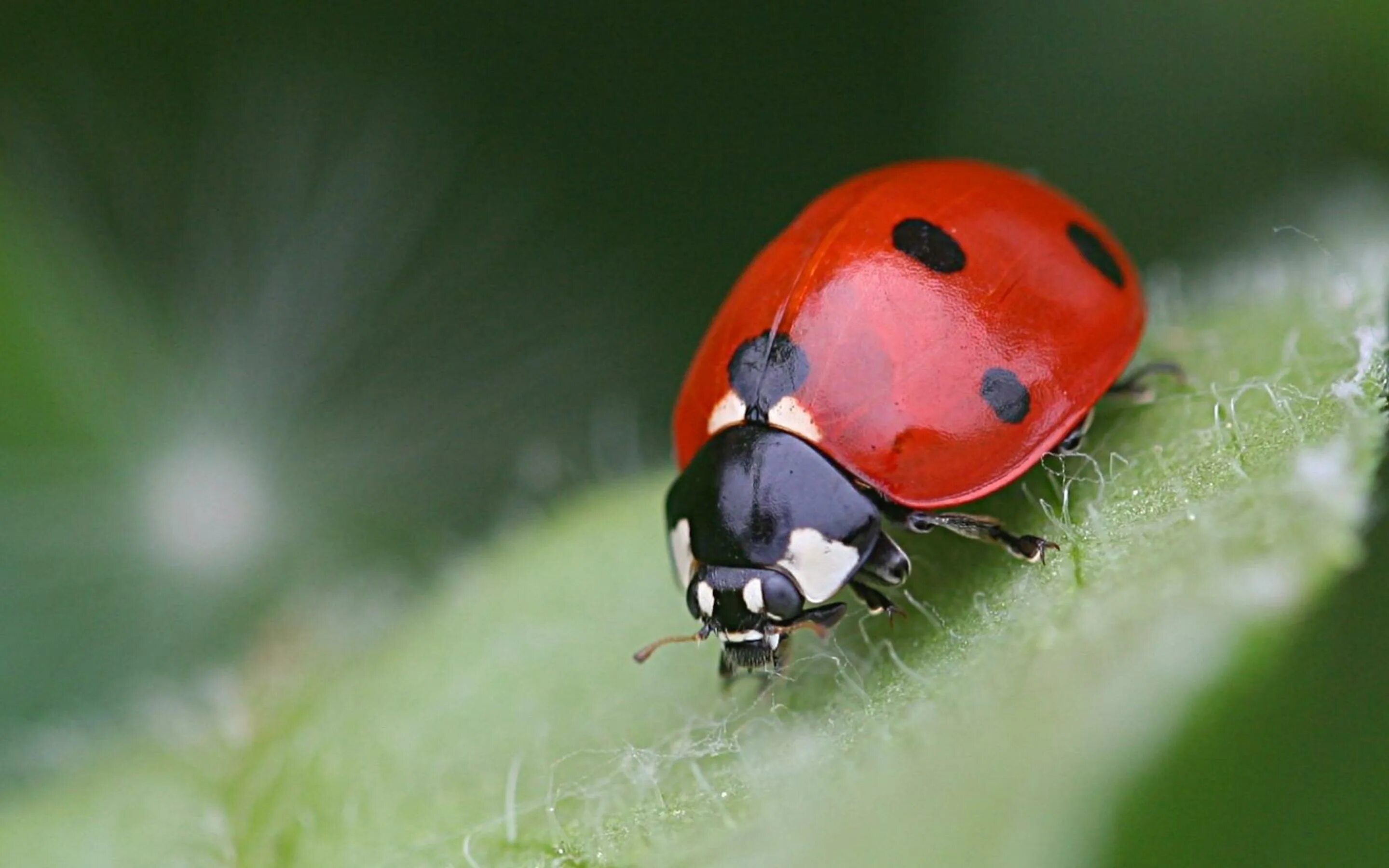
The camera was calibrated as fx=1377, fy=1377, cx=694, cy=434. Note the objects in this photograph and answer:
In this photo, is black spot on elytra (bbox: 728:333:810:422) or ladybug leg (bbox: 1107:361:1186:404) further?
ladybug leg (bbox: 1107:361:1186:404)

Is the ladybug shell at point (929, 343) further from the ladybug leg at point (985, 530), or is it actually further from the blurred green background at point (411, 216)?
the blurred green background at point (411, 216)

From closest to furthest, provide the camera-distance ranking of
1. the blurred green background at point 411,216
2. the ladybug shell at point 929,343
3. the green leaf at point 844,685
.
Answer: the green leaf at point 844,685, the ladybug shell at point 929,343, the blurred green background at point 411,216

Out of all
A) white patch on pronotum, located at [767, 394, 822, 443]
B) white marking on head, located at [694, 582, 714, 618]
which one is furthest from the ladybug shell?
white marking on head, located at [694, 582, 714, 618]

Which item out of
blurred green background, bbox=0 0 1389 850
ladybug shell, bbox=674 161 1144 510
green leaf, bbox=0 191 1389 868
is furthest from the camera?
blurred green background, bbox=0 0 1389 850

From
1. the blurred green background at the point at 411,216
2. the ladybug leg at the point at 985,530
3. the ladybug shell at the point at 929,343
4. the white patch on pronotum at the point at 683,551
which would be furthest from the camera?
the blurred green background at the point at 411,216

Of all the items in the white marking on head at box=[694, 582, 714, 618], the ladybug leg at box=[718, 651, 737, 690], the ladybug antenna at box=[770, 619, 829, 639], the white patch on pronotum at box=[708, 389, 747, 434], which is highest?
the white patch on pronotum at box=[708, 389, 747, 434]

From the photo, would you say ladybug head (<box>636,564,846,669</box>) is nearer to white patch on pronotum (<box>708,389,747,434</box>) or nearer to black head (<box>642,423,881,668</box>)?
black head (<box>642,423,881,668</box>)

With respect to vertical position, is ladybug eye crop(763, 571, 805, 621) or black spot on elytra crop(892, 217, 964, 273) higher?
black spot on elytra crop(892, 217, 964, 273)

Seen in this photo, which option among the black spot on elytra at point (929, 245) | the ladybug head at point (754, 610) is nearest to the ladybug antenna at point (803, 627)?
the ladybug head at point (754, 610)
